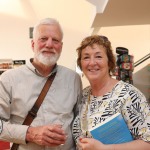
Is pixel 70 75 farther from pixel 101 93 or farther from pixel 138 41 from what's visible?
pixel 138 41

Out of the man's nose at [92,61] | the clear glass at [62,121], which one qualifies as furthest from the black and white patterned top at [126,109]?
the man's nose at [92,61]

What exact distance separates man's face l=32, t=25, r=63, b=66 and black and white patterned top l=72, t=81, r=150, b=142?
44 centimetres

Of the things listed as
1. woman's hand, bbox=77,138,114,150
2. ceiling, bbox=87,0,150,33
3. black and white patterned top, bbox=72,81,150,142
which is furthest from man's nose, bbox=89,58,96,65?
ceiling, bbox=87,0,150,33

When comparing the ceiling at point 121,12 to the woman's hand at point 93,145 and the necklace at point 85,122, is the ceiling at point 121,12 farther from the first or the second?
the woman's hand at point 93,145

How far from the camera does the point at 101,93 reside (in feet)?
5.30

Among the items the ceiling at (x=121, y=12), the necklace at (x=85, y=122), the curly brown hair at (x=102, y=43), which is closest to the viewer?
the necklace at (x=85, y=122)

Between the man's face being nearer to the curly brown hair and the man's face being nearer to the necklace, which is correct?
the curly brown hair

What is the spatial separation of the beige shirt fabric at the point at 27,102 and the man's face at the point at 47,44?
113mm

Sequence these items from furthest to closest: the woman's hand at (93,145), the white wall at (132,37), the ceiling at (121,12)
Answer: the white wall at (132,37), the ceiling at (121,12), the woman's hand at (93,145)

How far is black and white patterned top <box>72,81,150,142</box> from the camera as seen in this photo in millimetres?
1397

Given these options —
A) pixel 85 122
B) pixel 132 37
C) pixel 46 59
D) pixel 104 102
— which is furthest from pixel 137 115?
pixel 132 37

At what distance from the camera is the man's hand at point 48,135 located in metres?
1.40

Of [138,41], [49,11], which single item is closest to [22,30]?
[49,11]

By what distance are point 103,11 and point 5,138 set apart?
1814 mm
